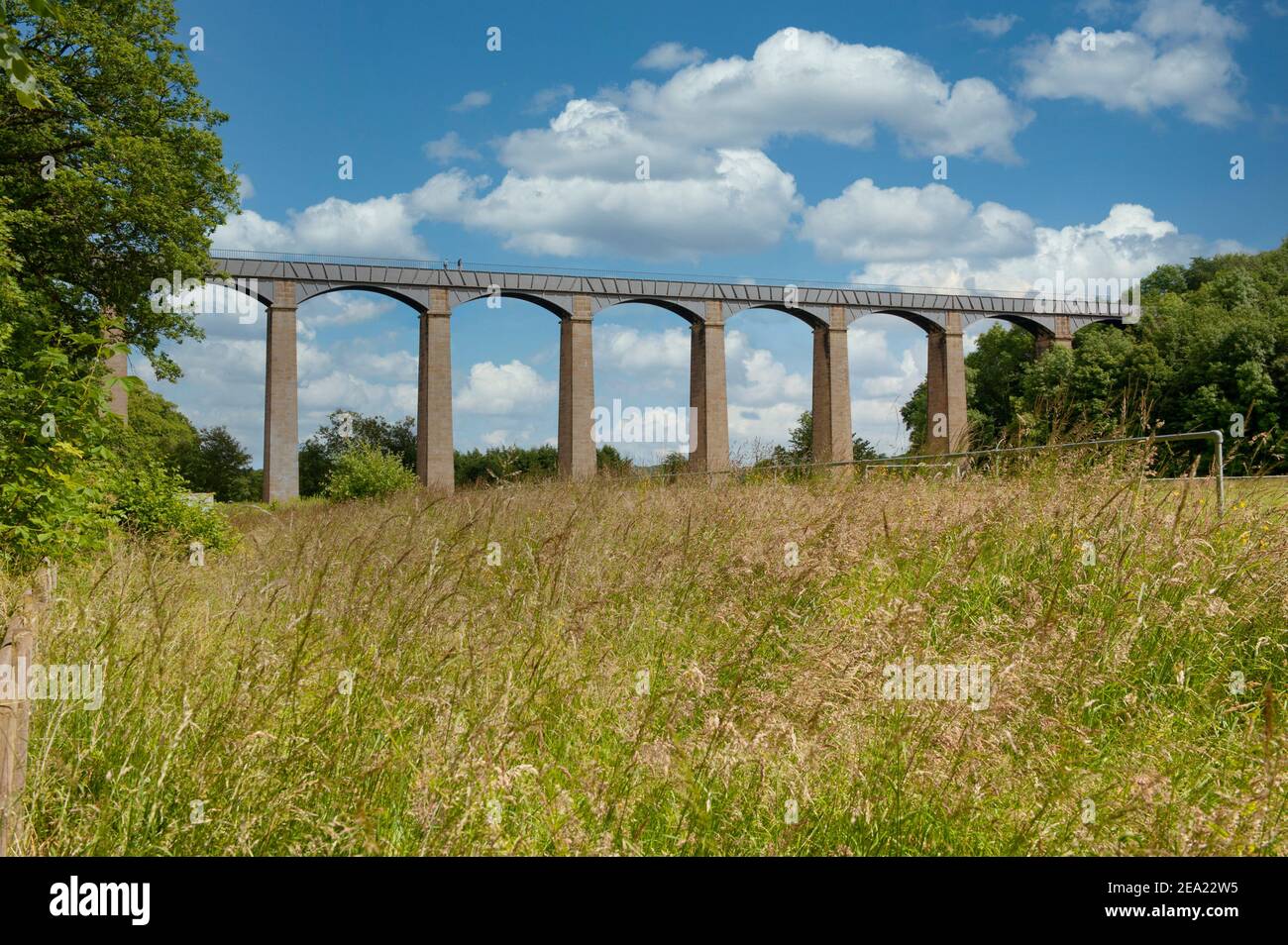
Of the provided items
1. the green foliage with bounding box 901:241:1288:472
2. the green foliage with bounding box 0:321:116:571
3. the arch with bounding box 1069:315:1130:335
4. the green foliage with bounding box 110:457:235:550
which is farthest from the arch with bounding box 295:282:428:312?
the arch with bounding box 1069:315:1130:335

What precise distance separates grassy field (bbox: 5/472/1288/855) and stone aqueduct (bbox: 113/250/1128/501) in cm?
2582

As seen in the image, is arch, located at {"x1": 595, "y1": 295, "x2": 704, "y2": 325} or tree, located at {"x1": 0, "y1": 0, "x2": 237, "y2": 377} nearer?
tree, located at {"x1": 0, "y1": 0, "x2": 237, "y2": 377}

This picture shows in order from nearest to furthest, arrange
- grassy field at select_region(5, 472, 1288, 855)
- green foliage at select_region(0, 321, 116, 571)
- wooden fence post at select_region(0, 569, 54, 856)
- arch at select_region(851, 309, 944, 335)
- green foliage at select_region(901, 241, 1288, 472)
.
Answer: wooden fence post at select_region(0, 569, 54, 856), grassy field at select_region(5, 472, 1288, 855), green foliage at select_region(0, 321, 116, 571), green foliage at select_region(901, 241, 1288, 472), arch at select_region(851, 309, 944, 335)

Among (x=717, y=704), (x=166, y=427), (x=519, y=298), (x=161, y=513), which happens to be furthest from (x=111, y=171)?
(x=166, y=427)

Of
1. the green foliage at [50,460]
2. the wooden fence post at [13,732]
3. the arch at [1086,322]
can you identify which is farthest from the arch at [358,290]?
the wooden fence post at [13,732]

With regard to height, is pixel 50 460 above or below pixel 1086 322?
below

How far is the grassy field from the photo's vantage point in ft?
8.45

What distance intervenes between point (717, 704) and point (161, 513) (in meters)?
8.88

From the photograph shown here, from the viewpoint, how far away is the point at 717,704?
360cm

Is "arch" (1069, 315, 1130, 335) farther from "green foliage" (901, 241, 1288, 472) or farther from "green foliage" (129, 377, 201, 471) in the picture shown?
"green foliage" (129, 377, 201, 471)

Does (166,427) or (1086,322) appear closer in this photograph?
(1086,322)

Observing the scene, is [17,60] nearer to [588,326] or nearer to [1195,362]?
[588,326]

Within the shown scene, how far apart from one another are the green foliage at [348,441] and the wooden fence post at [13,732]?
187 feet
